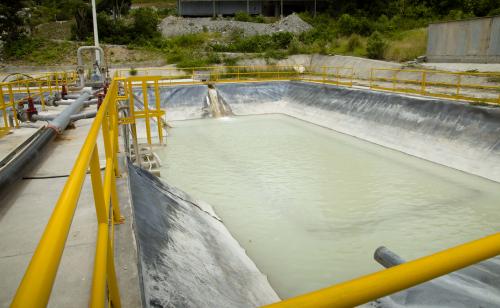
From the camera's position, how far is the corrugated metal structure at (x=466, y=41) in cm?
A: 1847

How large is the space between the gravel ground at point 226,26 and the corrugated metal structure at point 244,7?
5.79 metres

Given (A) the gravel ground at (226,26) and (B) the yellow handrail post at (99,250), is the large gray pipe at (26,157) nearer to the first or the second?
(B) the yellow handrail post at (99,250)

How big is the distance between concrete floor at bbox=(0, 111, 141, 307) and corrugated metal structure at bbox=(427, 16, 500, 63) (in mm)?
20005

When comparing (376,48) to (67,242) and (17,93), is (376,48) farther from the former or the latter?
(67,242)

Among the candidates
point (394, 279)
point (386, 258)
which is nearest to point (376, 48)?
point (386, 258)

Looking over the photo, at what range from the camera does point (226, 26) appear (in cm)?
4306

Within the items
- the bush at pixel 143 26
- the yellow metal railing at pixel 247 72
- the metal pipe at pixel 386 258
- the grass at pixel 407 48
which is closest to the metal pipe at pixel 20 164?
the metal pipe at pixel 386 258

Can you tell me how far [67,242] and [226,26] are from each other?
140 ft

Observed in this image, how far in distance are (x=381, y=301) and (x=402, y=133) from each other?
33.8ft

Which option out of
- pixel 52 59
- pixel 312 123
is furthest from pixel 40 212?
pixel 52 59

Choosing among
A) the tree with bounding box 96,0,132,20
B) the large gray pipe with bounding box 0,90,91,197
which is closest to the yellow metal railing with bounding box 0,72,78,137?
the large gray pipe with bounding box 0,90,91,197

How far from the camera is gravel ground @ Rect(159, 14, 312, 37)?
140 ft

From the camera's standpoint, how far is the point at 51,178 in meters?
5.32

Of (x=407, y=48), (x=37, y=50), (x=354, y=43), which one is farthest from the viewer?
(x=37, y=50)
